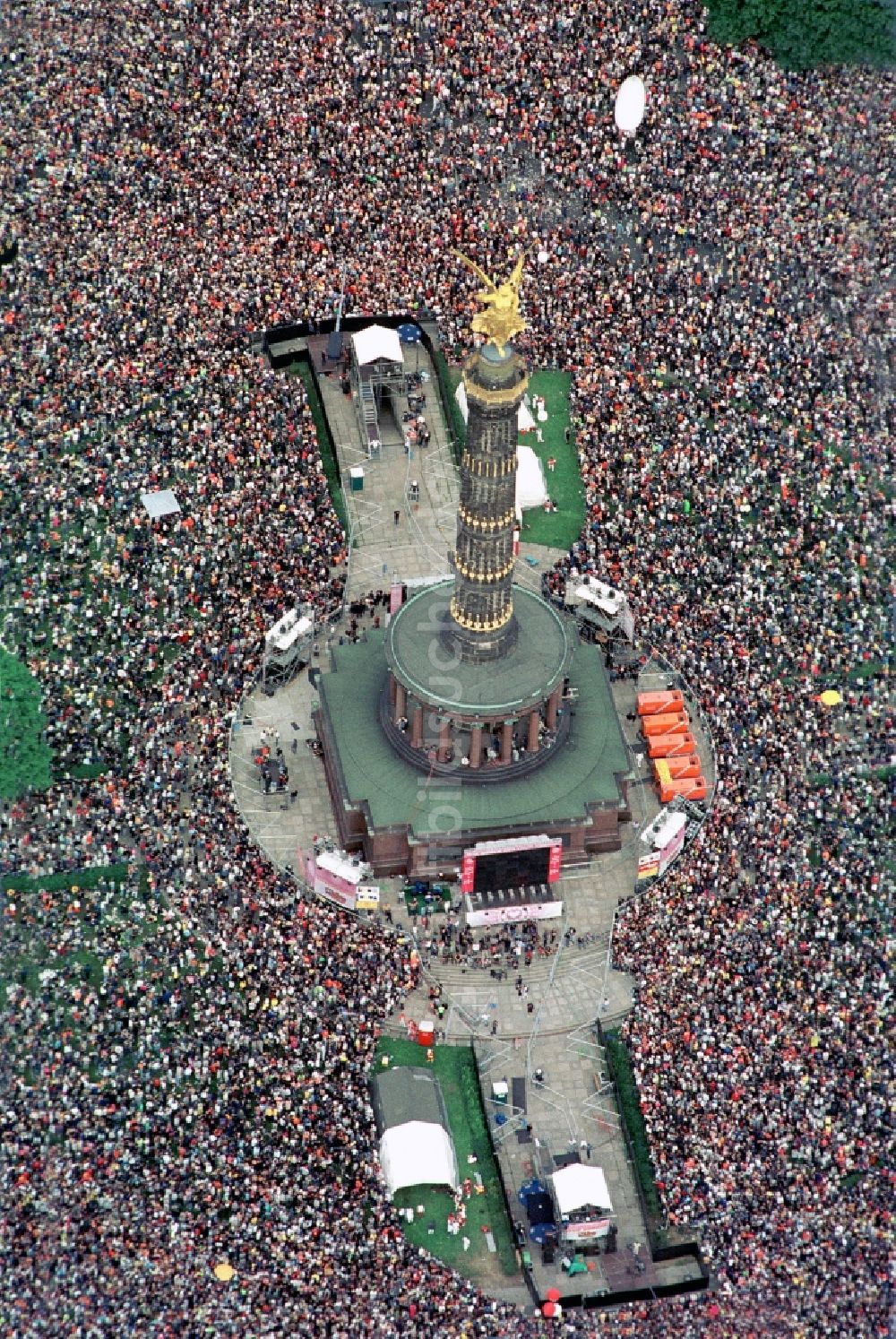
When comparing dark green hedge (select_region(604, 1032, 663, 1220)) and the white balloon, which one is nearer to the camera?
dark green hedge (select_region(604, 1032, 663, 1220))

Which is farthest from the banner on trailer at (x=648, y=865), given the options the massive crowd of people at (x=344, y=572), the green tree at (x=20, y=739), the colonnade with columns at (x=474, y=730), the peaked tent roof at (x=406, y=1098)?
the green tree at (x=20, y=739)

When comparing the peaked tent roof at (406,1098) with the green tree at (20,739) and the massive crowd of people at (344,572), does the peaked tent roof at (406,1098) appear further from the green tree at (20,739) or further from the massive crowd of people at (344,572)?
the green tree at (20,739)

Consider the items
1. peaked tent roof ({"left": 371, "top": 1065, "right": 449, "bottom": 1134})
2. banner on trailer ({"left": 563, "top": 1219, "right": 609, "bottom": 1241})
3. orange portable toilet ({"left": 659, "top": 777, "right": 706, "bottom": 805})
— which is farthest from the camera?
orange portable toilet ({"left": 659, "top": 777, "right": 706, "bottom": 805})

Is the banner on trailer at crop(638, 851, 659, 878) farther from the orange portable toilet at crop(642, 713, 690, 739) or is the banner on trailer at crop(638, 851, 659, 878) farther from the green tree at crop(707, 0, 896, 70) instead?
the green tree at crop(707, 0, 896, 70)

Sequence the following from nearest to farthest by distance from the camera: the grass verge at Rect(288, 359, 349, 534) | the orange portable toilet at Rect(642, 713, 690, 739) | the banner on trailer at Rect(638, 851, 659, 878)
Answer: the banner on trailer at Rect(638, 851, 659, 878), the orange portable toilet at Rect(642, 713, 690, 739), the grass verge at Rect(288, 359, 349, 534)

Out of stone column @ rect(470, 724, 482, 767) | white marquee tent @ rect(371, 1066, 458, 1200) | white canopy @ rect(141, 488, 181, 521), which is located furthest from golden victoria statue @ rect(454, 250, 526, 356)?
white marquee tent @ rect(371, 1066, 458, 1200)

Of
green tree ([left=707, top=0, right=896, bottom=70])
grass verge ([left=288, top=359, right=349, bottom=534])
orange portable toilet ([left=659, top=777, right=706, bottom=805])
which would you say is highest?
green tree ([left=707, top=0, right=896, bottom=70])
